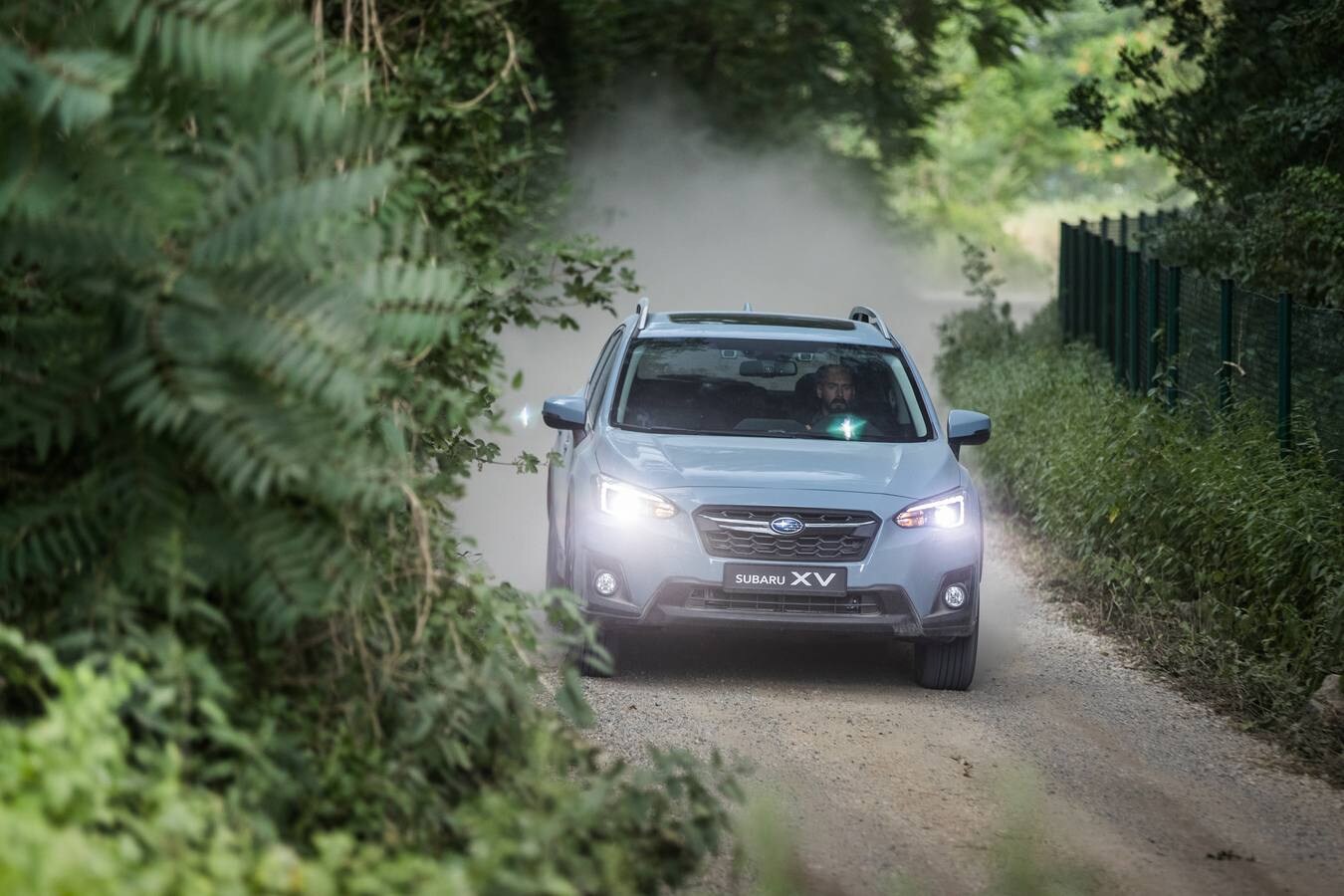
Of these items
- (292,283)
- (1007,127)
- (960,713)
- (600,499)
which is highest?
(1007,127)

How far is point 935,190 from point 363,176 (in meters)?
60.8

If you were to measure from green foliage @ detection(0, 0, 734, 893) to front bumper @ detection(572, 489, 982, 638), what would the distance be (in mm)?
4171

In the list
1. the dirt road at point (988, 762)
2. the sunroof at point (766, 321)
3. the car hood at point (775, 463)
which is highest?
the sunroof at point (766, 321)

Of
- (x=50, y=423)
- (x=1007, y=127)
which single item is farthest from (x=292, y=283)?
(x=1007, y=127)

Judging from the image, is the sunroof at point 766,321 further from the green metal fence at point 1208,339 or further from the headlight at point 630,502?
the green metal fence at point 1208,339

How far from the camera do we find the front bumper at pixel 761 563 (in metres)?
9.63

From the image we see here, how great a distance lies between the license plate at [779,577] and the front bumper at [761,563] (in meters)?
0.04

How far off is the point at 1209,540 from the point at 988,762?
3.08m

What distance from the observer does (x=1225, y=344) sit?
14.0 meters

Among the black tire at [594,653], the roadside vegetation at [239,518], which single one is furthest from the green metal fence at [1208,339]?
the roadside vegetation at [239,518]

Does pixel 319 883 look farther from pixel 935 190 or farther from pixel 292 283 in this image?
pixel 935 190

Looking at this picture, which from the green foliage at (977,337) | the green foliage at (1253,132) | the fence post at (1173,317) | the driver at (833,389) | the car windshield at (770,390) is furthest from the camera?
the green foliage at (977,337)

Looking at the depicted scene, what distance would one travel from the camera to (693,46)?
26281mm

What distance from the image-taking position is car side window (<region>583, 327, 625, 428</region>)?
11.0m
